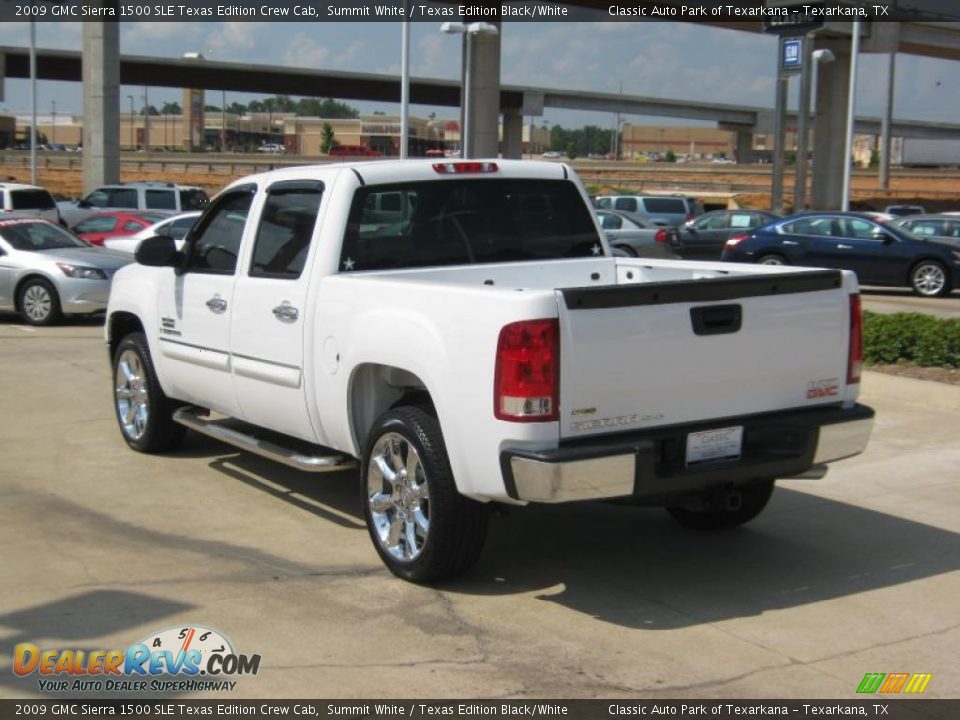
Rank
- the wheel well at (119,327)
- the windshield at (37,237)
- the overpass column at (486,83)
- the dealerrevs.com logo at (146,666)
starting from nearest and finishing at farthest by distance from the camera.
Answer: the dealerrevs.com logo at (146,666), the wheel well at (119,327), the windshield at (37,237), the overpass column at (486,83)

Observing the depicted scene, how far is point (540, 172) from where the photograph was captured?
24.7 ft

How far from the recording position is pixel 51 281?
16.6 metres

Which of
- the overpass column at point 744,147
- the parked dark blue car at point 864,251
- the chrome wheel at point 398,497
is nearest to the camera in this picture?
the chrome wheel at point 398,497

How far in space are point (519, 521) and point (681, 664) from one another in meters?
2.29

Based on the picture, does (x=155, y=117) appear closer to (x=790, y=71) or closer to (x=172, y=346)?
(x=790, y=71)

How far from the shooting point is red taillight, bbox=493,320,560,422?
5.18 m

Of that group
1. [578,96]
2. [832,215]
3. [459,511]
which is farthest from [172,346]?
[578,96]

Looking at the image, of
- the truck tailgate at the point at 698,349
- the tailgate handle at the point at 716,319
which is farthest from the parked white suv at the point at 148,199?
the tailgate handle at the point at 716,319

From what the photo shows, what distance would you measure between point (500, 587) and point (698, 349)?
1.55 metres

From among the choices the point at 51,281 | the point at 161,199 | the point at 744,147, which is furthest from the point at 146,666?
the point at 744,147

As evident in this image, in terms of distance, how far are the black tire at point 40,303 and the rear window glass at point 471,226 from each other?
10.8 meters

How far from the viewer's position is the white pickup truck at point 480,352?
17.4ft

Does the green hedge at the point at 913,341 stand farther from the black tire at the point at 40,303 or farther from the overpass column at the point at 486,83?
the overpass column at the point at 486,83

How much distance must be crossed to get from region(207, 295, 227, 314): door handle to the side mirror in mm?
537
